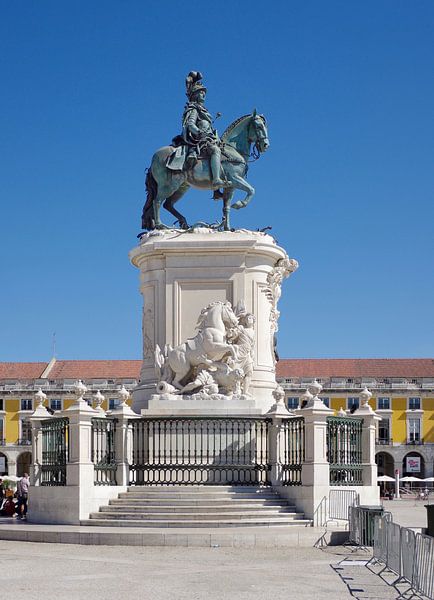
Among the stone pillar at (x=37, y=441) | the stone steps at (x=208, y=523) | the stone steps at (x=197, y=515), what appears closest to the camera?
the stone steps at (x=208, y=523)

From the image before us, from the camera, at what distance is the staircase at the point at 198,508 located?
17594 millimetres

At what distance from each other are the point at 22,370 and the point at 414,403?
2932 centimetres

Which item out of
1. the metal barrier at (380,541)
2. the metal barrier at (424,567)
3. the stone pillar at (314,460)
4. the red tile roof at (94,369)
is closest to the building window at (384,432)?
the red tile roof at (94,369)

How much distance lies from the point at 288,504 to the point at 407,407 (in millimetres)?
69619

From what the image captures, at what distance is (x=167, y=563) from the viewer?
14258 mm

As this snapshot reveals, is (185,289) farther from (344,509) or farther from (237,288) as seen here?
(344,509)

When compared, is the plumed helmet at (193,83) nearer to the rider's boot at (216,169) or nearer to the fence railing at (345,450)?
the rider's boot at (216,169)

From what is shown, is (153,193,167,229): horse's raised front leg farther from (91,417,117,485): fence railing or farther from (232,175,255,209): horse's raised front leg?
(91,417,117,485): fence railing

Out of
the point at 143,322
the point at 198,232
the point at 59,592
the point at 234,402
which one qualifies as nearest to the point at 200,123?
the point at 198,232

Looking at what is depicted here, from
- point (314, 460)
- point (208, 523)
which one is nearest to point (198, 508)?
point (208, 523)

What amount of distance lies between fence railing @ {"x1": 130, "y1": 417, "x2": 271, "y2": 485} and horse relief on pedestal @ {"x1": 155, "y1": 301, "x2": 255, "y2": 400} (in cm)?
69

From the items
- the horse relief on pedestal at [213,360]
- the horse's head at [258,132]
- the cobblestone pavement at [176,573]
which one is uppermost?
the horse's head at [258,132]

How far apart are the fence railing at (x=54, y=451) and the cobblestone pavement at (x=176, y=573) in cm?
311

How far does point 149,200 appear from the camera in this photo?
74.3 feet
